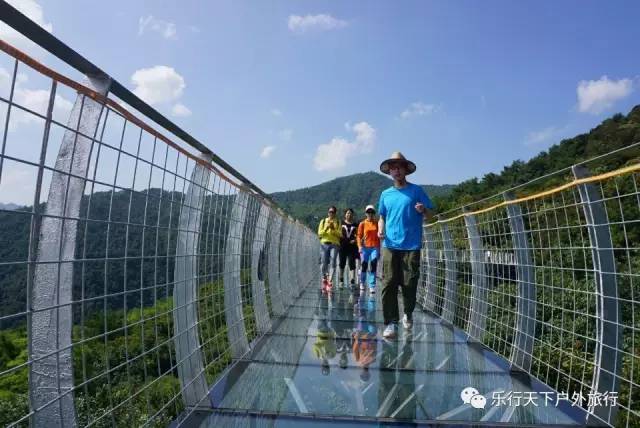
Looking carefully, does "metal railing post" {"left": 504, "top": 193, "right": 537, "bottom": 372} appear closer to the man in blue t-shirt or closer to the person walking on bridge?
the man in blue t-shirt

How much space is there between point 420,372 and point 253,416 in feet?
4.27

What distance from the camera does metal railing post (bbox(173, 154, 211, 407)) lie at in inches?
104

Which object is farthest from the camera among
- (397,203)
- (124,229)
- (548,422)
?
(397,203)

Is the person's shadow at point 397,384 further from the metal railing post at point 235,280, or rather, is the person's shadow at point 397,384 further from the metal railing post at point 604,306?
the metal railing post at point 235,280

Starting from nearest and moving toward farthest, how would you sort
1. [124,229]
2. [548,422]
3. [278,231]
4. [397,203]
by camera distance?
[124,229] → [548,422] → [397,203] → [278,231]

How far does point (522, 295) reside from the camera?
11.9ft

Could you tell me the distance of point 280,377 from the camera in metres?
3.28

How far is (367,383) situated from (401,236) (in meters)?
1.95

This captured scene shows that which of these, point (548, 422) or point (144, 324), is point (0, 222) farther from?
point (548, 422)

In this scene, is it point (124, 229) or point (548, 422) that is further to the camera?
point (548, 422)

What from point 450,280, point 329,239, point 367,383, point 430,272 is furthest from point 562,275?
point 329,239

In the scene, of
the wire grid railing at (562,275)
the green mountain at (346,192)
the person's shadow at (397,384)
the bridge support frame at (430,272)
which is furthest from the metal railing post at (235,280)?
the green mountain at (346,192)

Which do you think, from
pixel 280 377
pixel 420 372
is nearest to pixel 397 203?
pixel 420 372

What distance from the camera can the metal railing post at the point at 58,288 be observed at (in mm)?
1456
